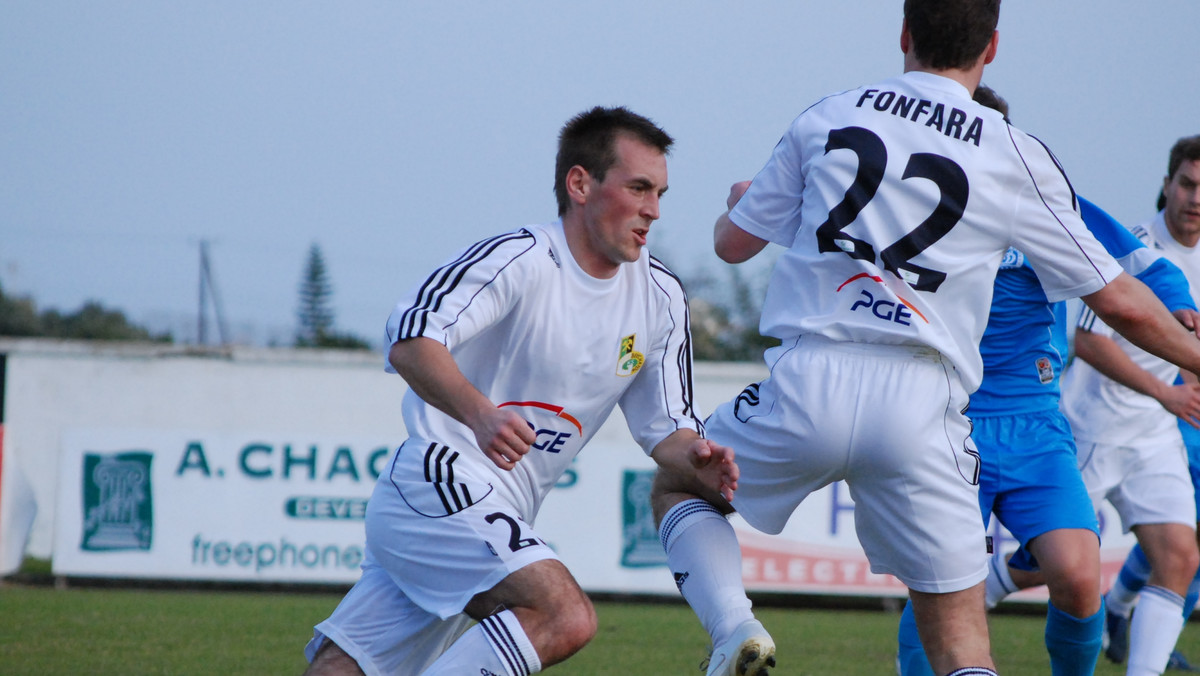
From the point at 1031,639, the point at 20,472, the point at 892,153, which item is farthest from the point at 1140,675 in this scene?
the point at 20,472

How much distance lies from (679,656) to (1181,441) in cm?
329

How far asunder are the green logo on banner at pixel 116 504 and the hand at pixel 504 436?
902 cm

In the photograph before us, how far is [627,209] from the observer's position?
3.80 meters

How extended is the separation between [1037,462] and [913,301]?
1.78m

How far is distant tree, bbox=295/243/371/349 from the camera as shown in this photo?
1647 centimetres

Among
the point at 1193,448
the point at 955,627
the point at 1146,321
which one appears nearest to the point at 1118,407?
the point at 1193,448

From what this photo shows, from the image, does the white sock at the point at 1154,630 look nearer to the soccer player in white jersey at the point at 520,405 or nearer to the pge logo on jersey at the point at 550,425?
the soccer player in white jersey at the point at 520,405

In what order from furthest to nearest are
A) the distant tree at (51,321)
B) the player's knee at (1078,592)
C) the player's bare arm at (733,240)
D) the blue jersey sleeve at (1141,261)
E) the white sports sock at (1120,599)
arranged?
the distant tree at (51,321), the white sports sock at (1120,599), the player's knee at (1078,592), the blue jersey sleeve at (1141,261), the player's bare arm at (733,240)

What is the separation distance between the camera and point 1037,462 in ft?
15.5

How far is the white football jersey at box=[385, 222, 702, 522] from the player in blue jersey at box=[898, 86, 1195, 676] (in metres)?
1.43

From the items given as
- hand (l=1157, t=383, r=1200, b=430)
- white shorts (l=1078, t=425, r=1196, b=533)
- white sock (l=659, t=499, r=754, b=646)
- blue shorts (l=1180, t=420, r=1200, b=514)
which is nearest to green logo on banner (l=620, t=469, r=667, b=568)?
white shorts (l=1078, t=425, r=1196, b=533)

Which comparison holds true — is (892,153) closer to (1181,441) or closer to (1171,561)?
(1171,561)

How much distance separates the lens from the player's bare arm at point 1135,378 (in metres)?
4.96

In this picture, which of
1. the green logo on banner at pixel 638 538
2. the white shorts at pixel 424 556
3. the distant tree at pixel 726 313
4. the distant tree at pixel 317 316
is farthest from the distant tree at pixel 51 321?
the white shorts at pixel 424 556
